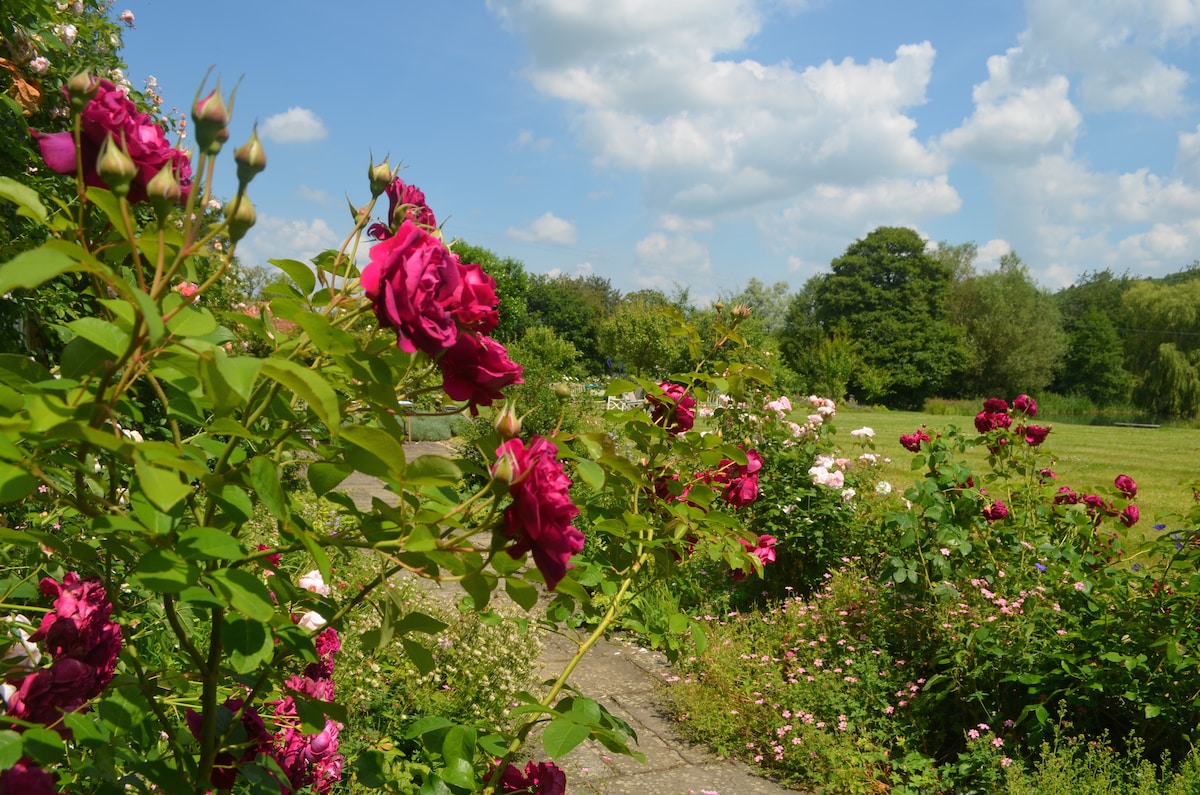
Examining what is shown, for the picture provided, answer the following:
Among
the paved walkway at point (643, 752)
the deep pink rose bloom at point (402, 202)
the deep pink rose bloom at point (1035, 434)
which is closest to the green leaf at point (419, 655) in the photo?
the deep pink rose bloom at point (402, 202)

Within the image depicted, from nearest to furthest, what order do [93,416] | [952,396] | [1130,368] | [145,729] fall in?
[93,416] → [145,729] → [1130,368] → [952,396]

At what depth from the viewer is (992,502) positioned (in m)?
3.41

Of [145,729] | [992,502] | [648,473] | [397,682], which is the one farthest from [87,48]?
[992,502]

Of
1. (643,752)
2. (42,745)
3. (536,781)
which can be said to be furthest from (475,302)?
(643,752)

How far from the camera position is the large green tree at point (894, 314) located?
123 feet

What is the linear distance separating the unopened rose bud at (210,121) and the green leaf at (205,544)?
1.00 feet

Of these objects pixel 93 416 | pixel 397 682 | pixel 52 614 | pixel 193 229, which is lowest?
pixel 397 682

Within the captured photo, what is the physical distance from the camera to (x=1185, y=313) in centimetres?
3064

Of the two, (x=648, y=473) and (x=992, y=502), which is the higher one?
(x=648, y=473)

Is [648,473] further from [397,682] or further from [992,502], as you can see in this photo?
[992,502]

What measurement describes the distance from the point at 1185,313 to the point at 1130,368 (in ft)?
19.4

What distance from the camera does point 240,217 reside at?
61 cm

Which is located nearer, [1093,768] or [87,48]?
[1093,768]

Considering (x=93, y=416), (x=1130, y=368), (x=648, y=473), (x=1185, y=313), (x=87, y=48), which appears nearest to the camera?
(x=93, y=416)
